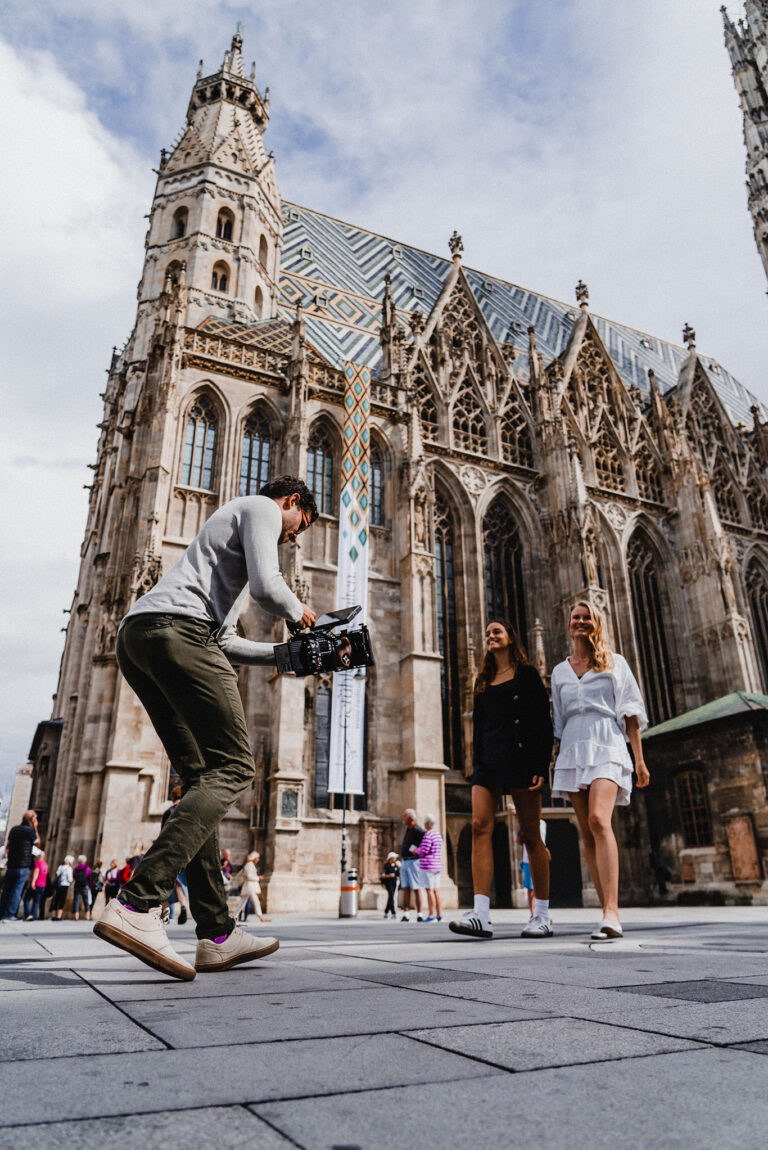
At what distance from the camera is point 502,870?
18.2 metres

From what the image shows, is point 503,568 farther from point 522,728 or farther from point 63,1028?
point 63,1028

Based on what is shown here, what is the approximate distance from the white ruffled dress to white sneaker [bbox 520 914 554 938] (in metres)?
0.84

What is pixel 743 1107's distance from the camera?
1.03 meters

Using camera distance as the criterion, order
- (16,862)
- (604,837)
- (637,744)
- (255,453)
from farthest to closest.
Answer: (255,453) < (16,862) < (637,744) < (604,837)

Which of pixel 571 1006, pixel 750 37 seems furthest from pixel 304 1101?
pixel 750 37

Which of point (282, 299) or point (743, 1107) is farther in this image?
point (282, 299)

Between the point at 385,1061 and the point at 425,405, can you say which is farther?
the point at 425,405

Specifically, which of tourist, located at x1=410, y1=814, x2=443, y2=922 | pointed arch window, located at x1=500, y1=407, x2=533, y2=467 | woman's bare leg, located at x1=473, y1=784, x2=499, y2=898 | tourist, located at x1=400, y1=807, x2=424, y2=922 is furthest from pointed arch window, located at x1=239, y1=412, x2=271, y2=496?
woman's bare leg, located at x1=473, y1=784, x2=499, y2=898

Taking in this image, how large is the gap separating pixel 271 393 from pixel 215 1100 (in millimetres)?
19267

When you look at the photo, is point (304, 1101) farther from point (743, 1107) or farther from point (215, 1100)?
point (743, 1107)

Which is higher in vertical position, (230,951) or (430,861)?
(430,861)

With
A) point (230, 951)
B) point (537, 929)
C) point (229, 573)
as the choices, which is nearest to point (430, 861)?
point (537, 929)

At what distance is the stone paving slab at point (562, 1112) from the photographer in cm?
93

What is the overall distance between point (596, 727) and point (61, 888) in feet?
39.3
